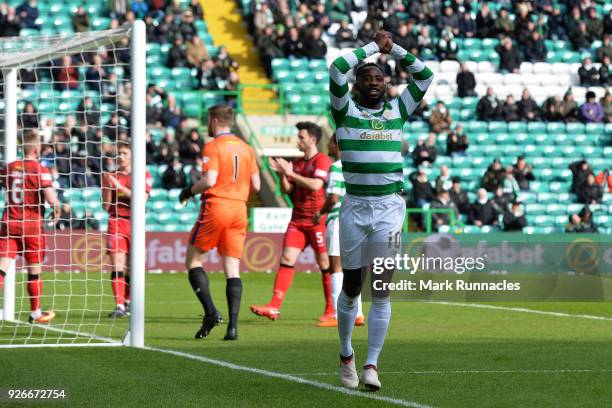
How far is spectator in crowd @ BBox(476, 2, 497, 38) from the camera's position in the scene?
33.9 metres

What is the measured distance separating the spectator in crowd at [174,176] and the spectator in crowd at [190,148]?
15.0 inches

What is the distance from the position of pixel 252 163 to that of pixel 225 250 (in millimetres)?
885

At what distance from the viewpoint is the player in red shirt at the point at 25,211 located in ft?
43.1

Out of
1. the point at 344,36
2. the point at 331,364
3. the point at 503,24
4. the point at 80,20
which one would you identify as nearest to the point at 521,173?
the point at 503,24

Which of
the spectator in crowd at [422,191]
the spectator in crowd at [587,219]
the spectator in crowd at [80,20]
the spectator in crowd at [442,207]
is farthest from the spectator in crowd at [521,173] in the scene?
the spectator in crowd at [80,20]

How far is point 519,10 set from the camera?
34.2m

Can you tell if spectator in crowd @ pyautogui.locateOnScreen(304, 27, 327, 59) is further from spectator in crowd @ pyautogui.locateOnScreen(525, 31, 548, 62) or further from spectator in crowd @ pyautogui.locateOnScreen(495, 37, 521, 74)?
spectator in crowd @ pyautogui.locateOnScreen(525, 31, 548, 62)

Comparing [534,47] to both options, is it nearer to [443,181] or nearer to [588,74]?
[588,74]

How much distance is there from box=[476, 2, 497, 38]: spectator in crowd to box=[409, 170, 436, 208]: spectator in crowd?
7326mm

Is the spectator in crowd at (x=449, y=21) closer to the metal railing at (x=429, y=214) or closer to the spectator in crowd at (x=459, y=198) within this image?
the spectator in crowd at (x=459, y=198)

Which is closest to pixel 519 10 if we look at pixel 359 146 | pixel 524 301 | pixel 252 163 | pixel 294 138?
pixel 294 138

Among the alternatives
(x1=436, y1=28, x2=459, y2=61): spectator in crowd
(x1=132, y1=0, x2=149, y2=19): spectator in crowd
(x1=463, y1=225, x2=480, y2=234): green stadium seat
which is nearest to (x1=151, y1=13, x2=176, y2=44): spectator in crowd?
(x1=132, y1=0, x2=149, y2=19): spectator in crowd

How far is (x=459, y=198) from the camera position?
28594 millimetres

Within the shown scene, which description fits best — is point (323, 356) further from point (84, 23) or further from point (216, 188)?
point (84, 23)
